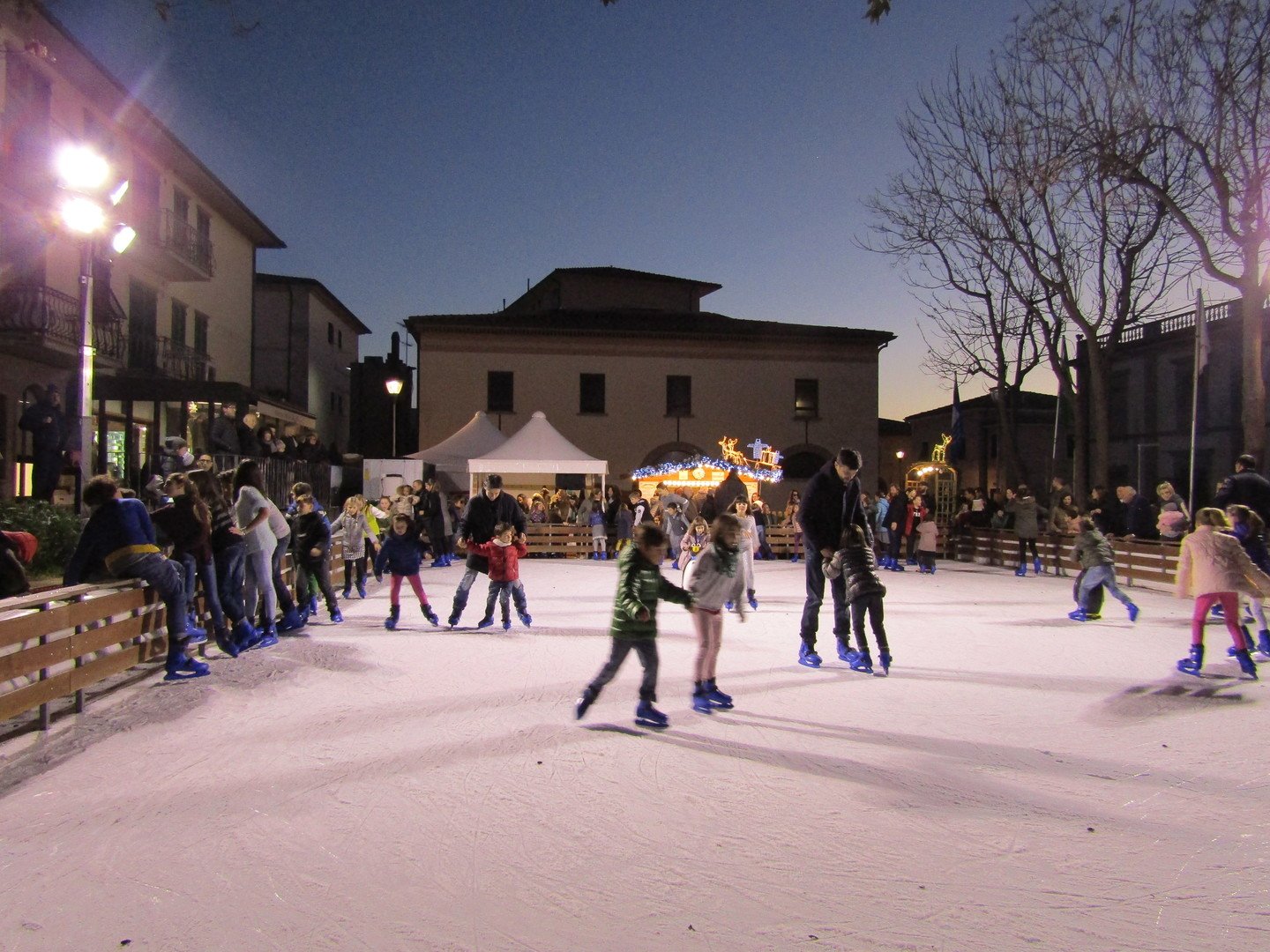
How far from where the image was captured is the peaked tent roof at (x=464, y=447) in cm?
2481

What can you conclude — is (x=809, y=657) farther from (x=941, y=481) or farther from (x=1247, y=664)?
(x=941, y=481)

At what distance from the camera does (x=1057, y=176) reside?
1884cm

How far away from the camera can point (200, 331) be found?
25422mm

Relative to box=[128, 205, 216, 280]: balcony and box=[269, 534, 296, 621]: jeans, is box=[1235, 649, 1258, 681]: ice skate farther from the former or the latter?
box=[128, 205, 216, 280]: balcony

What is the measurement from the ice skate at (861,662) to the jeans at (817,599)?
206mm

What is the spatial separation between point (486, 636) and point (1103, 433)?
56.2ft

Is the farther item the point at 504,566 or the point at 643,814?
the point at 504,566

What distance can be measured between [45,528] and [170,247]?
13.0 m

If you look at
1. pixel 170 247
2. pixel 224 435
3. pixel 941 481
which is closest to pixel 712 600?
pixel 224 435

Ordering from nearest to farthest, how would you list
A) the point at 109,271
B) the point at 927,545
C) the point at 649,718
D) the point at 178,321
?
the point at 649,718 → the point at 109,271 → the point at 927,545 → the point at 178,321

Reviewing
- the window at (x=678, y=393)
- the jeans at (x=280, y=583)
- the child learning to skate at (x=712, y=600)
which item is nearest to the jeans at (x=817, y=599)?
the child learning to skate at (x=712, y=600)

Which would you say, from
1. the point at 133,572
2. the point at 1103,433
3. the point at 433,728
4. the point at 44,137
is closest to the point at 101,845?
the point at 433,728

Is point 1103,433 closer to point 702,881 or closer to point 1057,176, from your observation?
point 1057,176

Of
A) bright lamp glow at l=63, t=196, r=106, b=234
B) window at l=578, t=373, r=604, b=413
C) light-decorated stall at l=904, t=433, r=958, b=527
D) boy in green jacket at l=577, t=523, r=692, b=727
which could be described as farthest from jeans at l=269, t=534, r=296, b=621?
window at l=578, t=373, r=604, b=413
